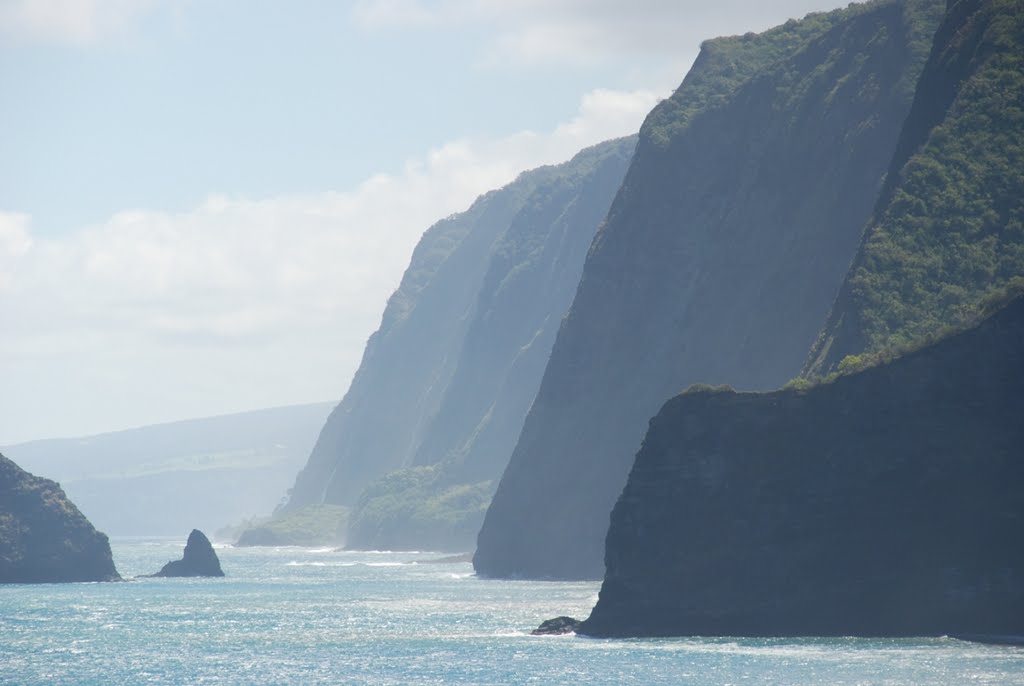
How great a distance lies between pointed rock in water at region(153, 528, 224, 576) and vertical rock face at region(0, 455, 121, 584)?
1815 cm

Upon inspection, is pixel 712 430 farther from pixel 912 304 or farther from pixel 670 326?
pixel 670 326

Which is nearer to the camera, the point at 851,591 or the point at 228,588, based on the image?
the point at 851,591

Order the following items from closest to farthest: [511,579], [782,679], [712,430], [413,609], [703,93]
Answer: [782,679] < [712,430] < [413,609] < [511,579] < [703,93]

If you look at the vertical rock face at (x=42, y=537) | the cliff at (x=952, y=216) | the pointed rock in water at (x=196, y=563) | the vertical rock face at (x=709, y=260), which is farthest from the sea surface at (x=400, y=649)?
the pointed rock in water at (x=196, y=563)

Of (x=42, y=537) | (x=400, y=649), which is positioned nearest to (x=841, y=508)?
(x=400, y=649)

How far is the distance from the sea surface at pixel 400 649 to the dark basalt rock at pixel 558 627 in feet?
4.16

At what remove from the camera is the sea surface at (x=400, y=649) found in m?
79.1

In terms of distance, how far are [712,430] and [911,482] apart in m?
12.0

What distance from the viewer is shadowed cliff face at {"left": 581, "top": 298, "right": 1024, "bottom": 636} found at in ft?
291

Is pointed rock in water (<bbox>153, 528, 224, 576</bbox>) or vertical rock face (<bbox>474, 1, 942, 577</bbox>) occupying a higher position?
vertical rock face (<bbox>474, 1, 942, 577</bbox>)

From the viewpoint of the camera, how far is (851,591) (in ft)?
300

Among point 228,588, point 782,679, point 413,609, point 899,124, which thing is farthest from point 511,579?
point 782,679

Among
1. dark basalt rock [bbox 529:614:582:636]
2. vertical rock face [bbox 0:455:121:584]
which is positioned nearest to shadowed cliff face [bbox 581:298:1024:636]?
dark basalt rock [bbox 529:614:582:636]

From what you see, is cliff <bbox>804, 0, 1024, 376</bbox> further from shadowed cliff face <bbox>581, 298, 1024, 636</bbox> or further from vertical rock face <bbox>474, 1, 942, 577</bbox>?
vertical rock face <bbox>474, 1, 942, 577</bbox>
